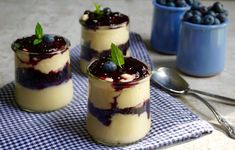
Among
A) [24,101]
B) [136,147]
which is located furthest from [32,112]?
[136,147]

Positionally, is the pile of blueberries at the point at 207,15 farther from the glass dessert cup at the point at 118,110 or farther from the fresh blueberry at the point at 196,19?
the glass dessert cup at the point at 118,110

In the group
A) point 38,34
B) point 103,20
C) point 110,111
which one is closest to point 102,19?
point 103,20

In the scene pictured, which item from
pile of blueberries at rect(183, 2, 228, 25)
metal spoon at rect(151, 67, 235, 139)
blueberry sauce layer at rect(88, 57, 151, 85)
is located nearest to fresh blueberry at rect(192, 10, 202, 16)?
pile of blueberries at rect(183, 2, 228, 25)

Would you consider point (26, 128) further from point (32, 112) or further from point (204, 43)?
point (204, 43)

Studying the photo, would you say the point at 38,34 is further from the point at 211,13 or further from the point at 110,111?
the point at 211,13

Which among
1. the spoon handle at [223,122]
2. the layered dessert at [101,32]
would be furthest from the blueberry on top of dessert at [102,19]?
the spoon handle at [223,122]

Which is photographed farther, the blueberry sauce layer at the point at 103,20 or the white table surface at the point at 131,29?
the blueberry sauce layer at the point at 103,20
